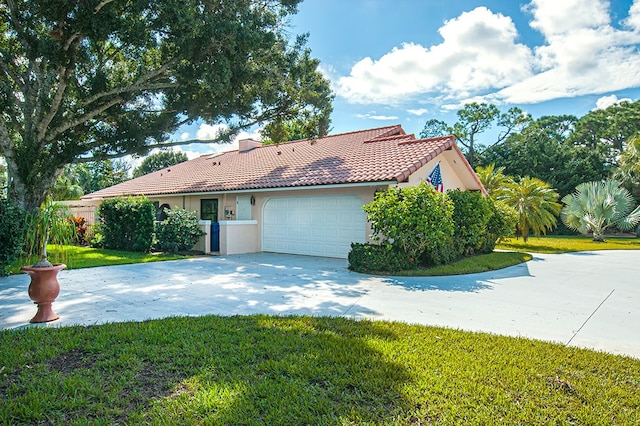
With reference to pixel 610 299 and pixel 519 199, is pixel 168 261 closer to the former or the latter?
pixel 610 299

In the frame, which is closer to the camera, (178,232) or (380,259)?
(380,259)

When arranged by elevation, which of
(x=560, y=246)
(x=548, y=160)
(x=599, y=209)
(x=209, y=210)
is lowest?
(x=560, y=246)

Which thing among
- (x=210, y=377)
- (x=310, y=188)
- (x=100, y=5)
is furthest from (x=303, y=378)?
(x=100, y=5)

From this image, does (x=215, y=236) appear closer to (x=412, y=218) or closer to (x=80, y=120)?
(x=80, y=120)

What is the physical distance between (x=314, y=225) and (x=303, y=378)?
33.7 ft

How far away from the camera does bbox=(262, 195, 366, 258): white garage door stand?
12.8m

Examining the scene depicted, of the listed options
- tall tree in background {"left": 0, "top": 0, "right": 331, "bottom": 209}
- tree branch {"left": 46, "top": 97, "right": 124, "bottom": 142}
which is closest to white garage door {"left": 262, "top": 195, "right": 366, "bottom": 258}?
tall tree in background {"left": 0, "top": 0, "right": 331, "bottom": 209}

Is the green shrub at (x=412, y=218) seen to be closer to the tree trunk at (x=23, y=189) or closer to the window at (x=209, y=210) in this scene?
the window at (x=209, y=210)

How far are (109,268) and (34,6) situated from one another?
7.03 m

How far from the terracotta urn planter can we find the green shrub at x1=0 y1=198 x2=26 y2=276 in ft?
15.3

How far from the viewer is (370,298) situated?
703 cm

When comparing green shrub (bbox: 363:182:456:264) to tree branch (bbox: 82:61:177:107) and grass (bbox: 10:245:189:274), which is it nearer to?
grass (bbox: 10:245:189:274)

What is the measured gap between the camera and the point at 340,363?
390cm

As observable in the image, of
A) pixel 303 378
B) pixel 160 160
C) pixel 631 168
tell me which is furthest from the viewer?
pixel 160 160
